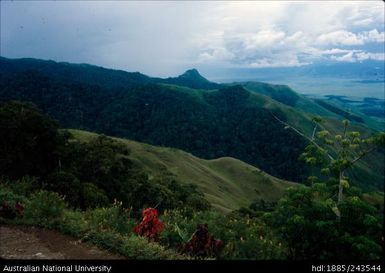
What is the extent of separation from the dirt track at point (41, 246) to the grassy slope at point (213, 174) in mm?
64853

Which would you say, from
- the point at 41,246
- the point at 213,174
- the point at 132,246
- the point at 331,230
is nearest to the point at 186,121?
the point at 213,174

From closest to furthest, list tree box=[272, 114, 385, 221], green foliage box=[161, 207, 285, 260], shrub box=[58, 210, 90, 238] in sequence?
green foliage box=[161, 207, 285, 260] → shrub box=[58, 210, 90, 238] → tree box=[272, 114, 385, 221]

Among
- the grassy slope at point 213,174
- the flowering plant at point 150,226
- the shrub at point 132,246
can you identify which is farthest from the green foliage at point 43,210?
the grassy slope at point 213,174

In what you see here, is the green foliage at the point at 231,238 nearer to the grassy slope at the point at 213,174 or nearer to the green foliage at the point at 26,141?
the green foliage at the point at 26,141

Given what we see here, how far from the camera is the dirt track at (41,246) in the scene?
7.36 m

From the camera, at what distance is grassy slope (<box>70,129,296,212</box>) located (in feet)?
275

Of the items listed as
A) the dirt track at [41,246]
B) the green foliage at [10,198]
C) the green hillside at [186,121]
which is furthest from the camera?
the green hillside at [186,121]

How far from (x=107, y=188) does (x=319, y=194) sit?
32683 millimetres

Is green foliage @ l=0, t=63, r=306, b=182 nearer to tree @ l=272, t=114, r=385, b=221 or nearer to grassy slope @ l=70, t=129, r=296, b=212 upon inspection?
grassy slope @ l=70, t=129, r=296, b=212

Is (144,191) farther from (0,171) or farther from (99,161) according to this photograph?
(0,171)

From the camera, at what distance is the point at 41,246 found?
25.6ft

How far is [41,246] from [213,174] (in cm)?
9128

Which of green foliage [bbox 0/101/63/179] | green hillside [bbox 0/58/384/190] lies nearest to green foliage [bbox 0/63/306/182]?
green hillside [bbox 0/58/384/190]

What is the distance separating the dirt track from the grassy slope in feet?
213
